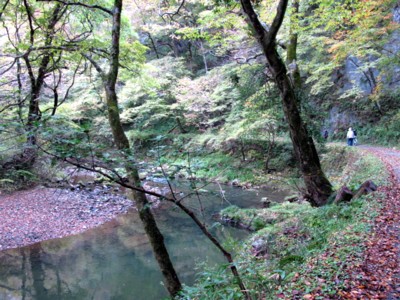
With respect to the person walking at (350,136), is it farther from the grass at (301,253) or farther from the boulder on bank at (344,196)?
the boulder on bank at (344,196)

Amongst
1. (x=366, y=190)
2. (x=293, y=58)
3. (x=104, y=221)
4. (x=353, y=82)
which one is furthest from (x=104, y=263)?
(x=353, y=82)

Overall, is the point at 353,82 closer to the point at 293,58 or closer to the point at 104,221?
the point at 293,58

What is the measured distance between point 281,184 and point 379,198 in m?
10.1

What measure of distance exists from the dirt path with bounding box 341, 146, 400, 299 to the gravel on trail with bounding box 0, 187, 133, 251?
9874 millimetres

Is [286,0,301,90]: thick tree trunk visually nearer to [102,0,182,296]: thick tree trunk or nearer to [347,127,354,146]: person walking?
[102,0,182,296]: thick tree trunk

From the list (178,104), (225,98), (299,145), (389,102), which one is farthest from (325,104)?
(299,145)

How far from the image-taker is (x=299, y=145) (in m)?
7.01

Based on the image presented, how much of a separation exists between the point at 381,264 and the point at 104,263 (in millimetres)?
7271

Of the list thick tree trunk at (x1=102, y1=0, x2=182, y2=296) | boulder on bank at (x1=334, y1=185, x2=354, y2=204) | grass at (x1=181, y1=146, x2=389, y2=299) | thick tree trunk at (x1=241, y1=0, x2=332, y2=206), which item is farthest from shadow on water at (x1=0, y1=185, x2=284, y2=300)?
boulder on bank at (x1=334, y1=185, x2=354, y2=204)

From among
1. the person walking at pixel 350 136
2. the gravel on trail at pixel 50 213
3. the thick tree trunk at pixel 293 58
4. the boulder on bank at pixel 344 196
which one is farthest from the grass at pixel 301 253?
the person walking at pixel 350 136

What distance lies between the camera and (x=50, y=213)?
480 inches

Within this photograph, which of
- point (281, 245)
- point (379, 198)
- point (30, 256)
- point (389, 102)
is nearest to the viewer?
point (379, 198)

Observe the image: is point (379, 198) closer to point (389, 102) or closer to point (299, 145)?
point (299, 145)

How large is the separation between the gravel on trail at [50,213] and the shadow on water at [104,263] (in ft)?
2.00
